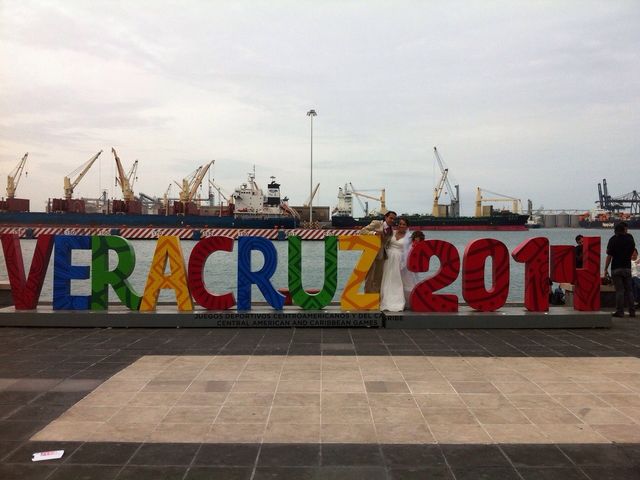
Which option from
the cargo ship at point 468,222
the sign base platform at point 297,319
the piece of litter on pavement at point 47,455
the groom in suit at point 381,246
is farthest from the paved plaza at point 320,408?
the cargo ship at point 468,222

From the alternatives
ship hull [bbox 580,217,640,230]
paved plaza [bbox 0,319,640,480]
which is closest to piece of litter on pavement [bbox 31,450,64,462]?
paved plaza [bbox 0,319,640,480]

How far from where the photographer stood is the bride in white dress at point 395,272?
10.2 metres

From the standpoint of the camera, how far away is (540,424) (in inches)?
193

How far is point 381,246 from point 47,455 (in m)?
7.04

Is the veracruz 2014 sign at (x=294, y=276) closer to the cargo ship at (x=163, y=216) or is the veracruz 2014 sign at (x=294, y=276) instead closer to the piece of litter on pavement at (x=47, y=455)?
the piece of litter on pavement at (x=47, y=455)

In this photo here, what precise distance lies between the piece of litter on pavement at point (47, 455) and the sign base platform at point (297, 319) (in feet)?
18.3

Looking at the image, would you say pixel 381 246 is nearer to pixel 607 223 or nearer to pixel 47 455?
pixel 47 455

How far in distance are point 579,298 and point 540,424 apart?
6.03 metres

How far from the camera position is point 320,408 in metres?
5.34

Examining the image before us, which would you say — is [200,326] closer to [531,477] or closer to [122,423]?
[122,423]

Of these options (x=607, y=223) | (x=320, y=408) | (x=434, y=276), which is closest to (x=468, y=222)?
(x=607, y=223)

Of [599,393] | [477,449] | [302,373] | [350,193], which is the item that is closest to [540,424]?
[477,449]

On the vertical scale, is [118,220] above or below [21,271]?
above

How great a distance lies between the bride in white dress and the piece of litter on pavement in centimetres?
681
